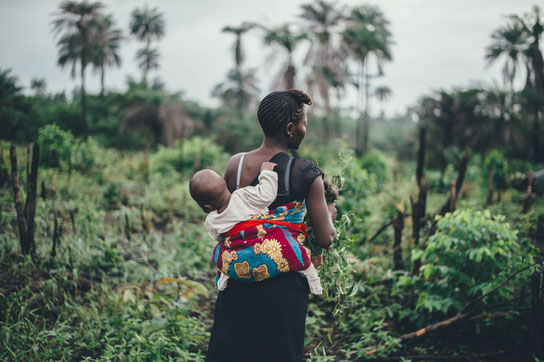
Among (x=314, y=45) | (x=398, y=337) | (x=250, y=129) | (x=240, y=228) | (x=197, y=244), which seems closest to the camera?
(x=240, y=228)

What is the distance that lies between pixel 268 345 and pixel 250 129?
22046 mm

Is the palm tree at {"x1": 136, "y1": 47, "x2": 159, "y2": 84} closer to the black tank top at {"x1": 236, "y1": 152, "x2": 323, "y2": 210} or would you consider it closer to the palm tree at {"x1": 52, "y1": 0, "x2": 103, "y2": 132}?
the palm tree at {"x1": 52, "y1": 0, "x2": 103, "y2": 132}

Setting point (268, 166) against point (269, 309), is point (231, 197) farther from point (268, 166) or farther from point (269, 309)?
point (269, 309)

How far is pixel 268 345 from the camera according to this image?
5.91 feet

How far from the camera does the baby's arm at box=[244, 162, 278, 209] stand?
66.6 inches

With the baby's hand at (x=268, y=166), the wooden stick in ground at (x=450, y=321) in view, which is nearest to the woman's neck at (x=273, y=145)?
the baby's hand at (x=268, y=166)

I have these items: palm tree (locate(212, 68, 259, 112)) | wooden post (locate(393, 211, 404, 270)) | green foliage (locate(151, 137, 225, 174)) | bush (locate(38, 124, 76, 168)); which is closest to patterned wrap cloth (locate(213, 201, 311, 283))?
wooden post (locate(393, 211, 404, 270))

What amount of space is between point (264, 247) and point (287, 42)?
10888mm

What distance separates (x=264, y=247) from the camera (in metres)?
1.71

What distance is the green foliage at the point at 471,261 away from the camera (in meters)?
2.88

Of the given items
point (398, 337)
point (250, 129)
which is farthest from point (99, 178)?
point (250, 129)

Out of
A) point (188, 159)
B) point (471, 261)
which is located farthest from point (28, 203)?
point (188, 159)

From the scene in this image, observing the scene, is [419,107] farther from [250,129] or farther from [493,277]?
[493,277]

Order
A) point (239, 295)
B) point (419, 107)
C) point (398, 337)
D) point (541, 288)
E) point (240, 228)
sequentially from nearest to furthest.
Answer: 1. point (240, 228)
2. point (239, 295)
3. point (541, 288)
4. point (398, 337)
5. point (419, 107)
